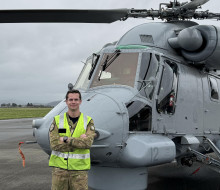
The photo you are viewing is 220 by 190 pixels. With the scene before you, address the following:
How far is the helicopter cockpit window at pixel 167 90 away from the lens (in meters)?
5.51

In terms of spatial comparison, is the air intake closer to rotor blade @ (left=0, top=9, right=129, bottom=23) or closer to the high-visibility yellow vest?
rotor blade @ (left=0, top=9, right=129, bottom=23)

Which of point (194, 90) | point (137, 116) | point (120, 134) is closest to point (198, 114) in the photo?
point (194, 90)

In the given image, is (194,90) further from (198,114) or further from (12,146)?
(12,146)

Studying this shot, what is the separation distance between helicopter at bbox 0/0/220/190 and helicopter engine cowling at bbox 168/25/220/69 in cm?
2

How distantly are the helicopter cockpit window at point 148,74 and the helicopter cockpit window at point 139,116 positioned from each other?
270mm

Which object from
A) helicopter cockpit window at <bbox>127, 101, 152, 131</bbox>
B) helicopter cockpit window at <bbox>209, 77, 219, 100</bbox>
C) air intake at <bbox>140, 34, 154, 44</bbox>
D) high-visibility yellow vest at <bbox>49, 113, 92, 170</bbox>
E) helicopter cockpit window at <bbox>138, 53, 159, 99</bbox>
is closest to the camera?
high-visibility yellow vest at <bbox>49, 113, 92, 170</bbox>

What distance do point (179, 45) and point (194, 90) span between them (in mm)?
1043

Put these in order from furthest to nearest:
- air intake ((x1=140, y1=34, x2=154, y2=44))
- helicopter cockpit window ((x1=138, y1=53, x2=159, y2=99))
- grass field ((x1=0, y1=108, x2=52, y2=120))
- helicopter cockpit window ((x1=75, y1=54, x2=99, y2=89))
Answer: grass field ((x1=0, y1=108, x2=52, y2=120)) → air intake ((x1=140, y1=34, x2=154, y2=44)) → helicopter cockpit window ((x1=75, y1=54, x2=99, y2=89)) → helicopter cockpit window ((x1=138, y1=53, x2=159, y2=99))

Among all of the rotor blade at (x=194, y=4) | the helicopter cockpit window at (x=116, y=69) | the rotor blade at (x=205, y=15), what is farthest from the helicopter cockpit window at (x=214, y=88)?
the helicopter cockpit window at (x=116, y=69)

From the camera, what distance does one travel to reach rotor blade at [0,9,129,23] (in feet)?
17.5

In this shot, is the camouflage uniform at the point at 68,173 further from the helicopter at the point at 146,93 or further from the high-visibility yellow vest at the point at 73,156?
the helicopter at the point at 146,93

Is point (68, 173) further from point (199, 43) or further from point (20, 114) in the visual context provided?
point (20, 114)

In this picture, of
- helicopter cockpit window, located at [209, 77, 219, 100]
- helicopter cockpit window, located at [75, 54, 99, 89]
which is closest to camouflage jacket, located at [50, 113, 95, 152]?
helicopter cockpit window, located at [75, 54, 99, 89]

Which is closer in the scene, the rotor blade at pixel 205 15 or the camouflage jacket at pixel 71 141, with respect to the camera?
Answer: the camouflage jacket at pixel 71 141
